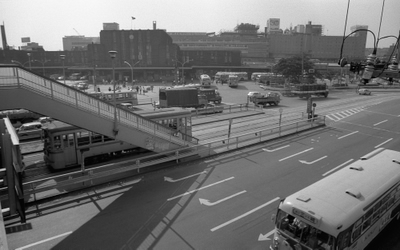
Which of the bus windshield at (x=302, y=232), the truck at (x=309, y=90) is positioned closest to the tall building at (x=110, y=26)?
the truck at (x=309, y=90)

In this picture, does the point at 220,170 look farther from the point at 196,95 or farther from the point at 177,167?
the point at 196,95

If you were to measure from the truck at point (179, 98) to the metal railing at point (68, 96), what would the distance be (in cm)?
2177

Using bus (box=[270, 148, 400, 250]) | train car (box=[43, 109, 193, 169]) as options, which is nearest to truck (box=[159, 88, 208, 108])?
train car (box=[43, 109, 193, 169])

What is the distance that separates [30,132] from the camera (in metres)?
24.7

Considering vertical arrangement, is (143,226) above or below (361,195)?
below

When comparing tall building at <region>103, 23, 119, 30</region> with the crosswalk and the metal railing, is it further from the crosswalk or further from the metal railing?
the metal railing

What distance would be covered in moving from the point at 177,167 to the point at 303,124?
1724 cm

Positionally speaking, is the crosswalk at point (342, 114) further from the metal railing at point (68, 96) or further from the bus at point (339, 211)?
the bus at point (339, 211)

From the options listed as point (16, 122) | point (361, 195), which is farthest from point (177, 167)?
point (16, 122)

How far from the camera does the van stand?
24261mm

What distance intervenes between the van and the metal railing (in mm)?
12693

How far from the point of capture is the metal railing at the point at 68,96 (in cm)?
1254

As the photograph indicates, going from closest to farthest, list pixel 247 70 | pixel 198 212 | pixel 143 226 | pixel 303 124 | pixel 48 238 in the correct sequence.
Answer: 1. pixel 48 238
2. pixel 143 226
3. pixel 198 212
4. pixel 303 124
5. pixel 247 70

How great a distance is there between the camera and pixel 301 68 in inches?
2872
